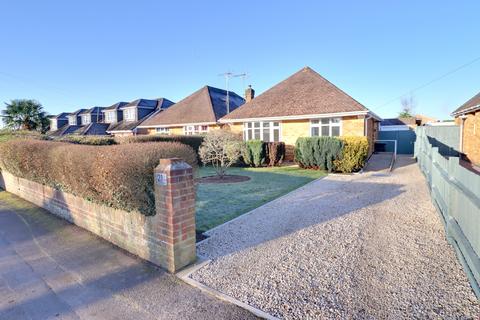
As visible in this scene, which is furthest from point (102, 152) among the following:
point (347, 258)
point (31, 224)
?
point (347, 258)

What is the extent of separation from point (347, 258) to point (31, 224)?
6.16 meters

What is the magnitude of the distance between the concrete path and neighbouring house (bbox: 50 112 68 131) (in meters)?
48.4

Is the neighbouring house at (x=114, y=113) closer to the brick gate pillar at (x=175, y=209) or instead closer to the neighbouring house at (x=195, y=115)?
the neighbouring house at (x=195, y=115)

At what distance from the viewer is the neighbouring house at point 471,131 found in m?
13.5

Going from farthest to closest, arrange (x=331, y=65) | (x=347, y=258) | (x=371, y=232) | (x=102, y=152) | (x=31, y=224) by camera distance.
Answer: (x=331, y=65)
(x=31, y=224)
(x=371, y=232)
(x=102, y=152)
(x=347, y=258)

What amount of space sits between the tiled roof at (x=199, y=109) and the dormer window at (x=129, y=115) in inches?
350

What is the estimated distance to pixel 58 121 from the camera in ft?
146

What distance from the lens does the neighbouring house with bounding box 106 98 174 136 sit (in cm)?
3331

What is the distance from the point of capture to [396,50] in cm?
2092

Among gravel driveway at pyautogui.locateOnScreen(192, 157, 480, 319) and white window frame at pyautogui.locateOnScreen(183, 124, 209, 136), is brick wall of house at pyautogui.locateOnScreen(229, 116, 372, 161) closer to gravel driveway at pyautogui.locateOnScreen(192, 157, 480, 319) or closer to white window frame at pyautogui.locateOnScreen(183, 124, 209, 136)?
white window frame at pyautogui.locateOnScreen(183, 124, 209, 136)

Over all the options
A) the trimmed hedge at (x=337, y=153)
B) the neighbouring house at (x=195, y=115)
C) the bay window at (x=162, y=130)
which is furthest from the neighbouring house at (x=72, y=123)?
the trimmed hedge at (x=337, y=153)

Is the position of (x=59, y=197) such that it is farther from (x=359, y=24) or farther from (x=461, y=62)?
(x=461, y=62)

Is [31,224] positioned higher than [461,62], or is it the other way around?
[461,62]

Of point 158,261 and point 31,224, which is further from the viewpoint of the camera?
point 31,224
